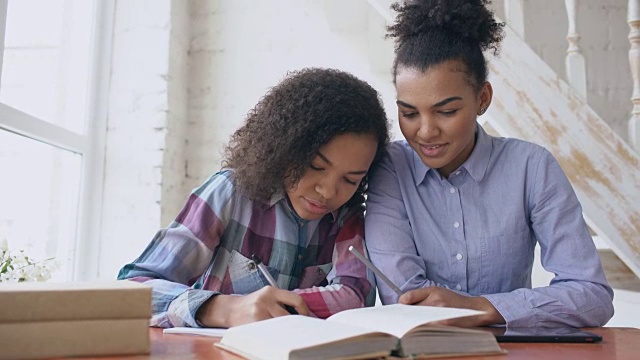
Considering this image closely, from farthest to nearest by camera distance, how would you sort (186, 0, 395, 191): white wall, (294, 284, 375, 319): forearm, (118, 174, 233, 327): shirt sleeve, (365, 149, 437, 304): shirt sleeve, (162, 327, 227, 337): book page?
(186, 0, 395, 191): white wall, (365, 149, 437, 304): shirt sleeve, (294, 284, 375, 319): forearm, (118, 174, 233, 327): shirt sleeve, (162, 327, 227, 337): book page

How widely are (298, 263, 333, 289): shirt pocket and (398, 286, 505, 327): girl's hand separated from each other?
30 centimetres

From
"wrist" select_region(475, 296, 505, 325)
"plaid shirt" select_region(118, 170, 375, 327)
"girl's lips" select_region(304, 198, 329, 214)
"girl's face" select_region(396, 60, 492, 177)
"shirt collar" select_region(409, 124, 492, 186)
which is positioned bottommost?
"wrist" select_region(475, 296, 505, 325)

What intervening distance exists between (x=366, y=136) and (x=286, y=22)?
144 cm

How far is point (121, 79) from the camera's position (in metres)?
2.44

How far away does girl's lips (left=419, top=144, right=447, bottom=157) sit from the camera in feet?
4.30

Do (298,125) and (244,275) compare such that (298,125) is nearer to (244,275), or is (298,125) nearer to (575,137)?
(244,275)

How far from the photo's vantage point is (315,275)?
4.41ft

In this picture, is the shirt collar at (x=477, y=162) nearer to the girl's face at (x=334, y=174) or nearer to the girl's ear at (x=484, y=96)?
the girl's ear at (x=484, y=96)

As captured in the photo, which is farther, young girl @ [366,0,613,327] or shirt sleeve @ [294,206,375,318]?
young girl @ [366,0,613,327]

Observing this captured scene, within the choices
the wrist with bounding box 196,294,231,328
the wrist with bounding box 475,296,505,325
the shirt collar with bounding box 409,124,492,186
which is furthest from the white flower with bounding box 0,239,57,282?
the wrist with bounding box 475,296,505,325

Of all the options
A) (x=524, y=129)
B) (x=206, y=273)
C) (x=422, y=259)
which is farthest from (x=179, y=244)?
(x=524, y=129)

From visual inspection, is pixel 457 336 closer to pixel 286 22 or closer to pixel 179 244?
pixel 179 244

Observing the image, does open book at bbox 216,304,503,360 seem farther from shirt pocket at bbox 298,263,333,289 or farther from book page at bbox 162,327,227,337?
shirt pocket at bbox 298,263,333,289

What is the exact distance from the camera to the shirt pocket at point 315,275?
134cm
